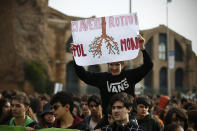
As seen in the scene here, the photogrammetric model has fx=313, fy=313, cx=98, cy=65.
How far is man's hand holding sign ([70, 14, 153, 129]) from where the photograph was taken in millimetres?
4516

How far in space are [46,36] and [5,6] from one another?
4.92 metres

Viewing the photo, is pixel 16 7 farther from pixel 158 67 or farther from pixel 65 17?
pixel 158 67

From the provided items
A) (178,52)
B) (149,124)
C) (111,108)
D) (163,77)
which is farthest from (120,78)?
(178,52)

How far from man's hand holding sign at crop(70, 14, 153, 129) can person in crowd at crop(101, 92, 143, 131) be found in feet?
3.32

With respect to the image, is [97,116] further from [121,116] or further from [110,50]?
[121,116]

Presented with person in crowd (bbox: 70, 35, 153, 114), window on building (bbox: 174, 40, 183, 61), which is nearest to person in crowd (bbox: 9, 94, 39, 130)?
person in crowd (bbox: 70, 35, 153, 114)

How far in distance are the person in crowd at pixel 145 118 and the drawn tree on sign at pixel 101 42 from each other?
4.36 ft

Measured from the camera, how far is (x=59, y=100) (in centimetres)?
416

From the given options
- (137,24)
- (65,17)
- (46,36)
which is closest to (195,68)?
(65,17)

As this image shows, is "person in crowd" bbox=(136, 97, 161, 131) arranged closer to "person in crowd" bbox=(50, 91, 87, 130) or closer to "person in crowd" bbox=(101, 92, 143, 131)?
"person in crowd" bbox=(50, 91, 87, 130)

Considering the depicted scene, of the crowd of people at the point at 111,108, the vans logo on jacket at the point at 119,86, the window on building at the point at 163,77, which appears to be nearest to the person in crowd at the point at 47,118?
the crowd of people at the point at 111,108

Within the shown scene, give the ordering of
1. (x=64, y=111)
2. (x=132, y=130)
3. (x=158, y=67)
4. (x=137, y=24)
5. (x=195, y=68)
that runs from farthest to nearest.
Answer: (x=195, y=68), (x=158, y=67), (x=137, y=24), (x=64, y=111), (x=132, y=130)

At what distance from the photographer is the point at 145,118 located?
5.46 metres

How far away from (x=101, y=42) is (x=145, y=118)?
1601 mm
